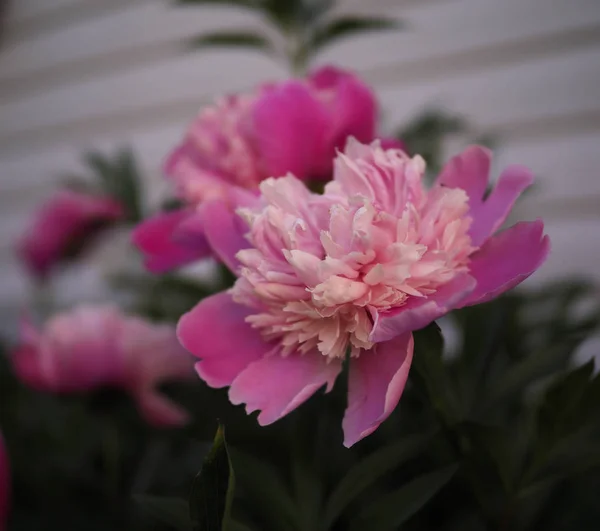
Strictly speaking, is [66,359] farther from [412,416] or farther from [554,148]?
[554,148]

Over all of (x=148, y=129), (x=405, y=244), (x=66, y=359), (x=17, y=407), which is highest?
(x=405, y=244)

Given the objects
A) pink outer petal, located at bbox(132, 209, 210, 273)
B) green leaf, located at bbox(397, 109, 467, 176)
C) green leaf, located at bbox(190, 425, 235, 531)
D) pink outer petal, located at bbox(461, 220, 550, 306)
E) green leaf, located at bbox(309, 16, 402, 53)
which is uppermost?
green leaf, located at bbox(309, 16, 402, 53)

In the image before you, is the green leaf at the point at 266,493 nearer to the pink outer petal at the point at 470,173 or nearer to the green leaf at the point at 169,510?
the green leaf at the point at 169,510

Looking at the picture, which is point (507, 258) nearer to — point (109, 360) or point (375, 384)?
point (375, 384)

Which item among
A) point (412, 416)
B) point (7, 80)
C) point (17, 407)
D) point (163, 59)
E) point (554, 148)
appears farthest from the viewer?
point (7, 80)

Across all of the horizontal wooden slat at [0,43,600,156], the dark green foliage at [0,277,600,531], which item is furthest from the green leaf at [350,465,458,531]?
the horizontal wooden slat at [0,43,600,156]

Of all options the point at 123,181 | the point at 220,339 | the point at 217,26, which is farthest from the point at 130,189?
the point at 217,26

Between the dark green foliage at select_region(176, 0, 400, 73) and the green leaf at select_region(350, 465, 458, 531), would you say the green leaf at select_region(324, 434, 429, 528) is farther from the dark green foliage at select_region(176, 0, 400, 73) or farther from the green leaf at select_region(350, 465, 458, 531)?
the dark green foliage at select_region(176, 0, 400, 73)

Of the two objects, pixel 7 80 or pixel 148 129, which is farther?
pixel 7 80

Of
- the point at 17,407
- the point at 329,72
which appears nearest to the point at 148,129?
the point at 17,407
